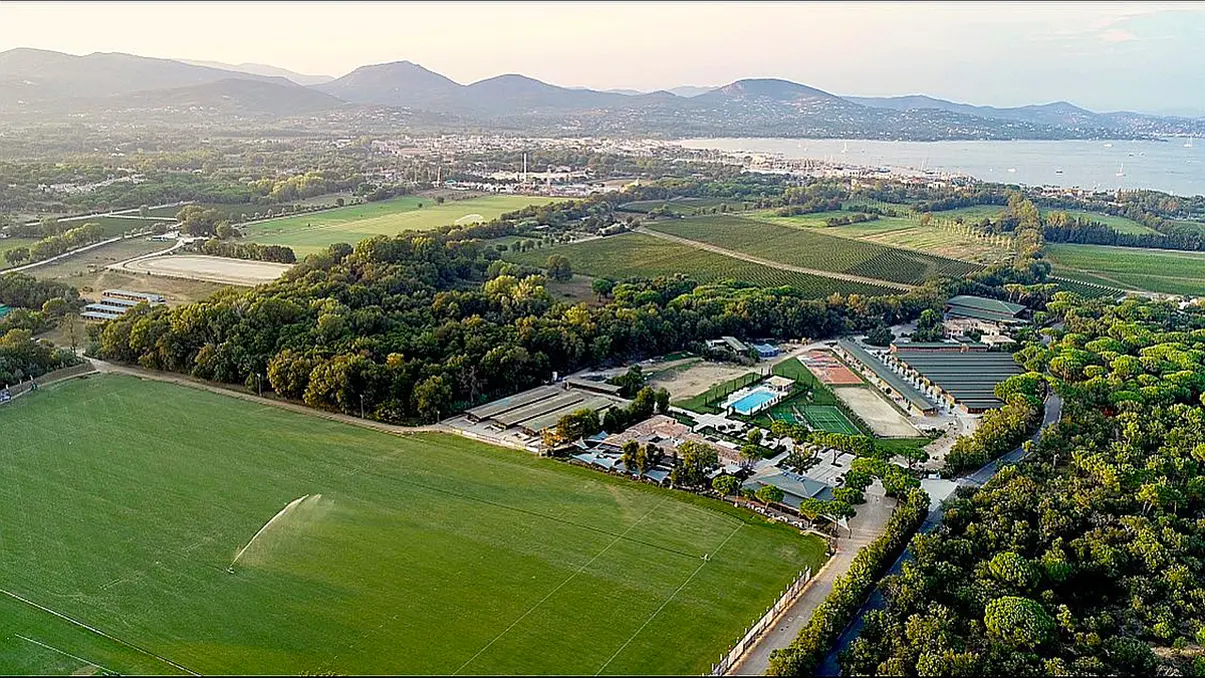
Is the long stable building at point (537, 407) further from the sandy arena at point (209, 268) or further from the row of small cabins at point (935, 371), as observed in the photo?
the sandy arena at point (209, 268)

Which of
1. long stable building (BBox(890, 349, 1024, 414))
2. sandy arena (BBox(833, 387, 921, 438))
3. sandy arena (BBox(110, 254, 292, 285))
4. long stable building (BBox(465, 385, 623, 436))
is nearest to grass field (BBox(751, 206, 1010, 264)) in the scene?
long stable building (BBox(890, 349, 1024, 414))

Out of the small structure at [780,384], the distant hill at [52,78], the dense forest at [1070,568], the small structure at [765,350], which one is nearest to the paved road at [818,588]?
the dense forest at [1070,568]

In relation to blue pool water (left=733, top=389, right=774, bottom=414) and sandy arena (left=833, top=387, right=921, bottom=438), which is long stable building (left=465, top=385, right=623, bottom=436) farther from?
sandy arena (left=833, top=387, right=921, bottom=438)

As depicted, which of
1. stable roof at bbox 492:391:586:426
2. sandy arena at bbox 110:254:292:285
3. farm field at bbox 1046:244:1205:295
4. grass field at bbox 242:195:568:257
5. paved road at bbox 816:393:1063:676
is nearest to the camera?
paved road at bbox 816:393:1063:676

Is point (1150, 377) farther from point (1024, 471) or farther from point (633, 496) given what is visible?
point (633, 496)

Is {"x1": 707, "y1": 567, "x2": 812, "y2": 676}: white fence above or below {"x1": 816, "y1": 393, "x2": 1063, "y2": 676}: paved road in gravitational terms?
below

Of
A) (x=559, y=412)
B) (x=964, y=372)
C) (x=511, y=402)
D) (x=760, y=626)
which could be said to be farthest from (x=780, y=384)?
(x=760, y=626)
